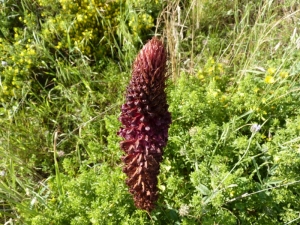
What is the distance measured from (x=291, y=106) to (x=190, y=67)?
1.00 metres

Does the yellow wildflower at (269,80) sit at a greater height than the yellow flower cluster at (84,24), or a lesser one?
lesser

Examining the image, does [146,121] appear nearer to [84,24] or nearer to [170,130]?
[170,130]

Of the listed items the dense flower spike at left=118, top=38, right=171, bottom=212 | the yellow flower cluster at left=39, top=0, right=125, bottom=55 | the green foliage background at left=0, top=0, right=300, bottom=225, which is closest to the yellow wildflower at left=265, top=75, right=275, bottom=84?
the green foliage background at left=0, top=0, right=300, bottom=225

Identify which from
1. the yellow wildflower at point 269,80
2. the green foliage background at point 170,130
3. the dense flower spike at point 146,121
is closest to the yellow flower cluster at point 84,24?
the green foliage background at point 170,130

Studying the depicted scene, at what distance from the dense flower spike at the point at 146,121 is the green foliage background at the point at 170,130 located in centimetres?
28

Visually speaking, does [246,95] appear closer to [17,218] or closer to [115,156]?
[115,156]

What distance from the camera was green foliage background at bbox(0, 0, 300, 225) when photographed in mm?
2049

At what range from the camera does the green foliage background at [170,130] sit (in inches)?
80.7

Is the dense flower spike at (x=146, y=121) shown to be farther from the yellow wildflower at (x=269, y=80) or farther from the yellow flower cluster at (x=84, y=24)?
the yellow flower cluster at (x=84, y=24)

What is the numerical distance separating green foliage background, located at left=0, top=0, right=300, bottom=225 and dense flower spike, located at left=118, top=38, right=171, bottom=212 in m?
0.28

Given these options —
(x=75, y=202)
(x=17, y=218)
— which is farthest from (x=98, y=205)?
(x=17, y=218)

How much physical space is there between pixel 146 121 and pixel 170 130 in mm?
872

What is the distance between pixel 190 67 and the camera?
3.06 metres

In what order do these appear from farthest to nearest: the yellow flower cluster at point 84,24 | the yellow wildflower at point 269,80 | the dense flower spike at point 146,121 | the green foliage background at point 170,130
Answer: the yellow flower cluster at point 84,24, the yellow wildflower at point 269,80, the green foliage background at point 170,130, the dense flower spike at point 146,121
